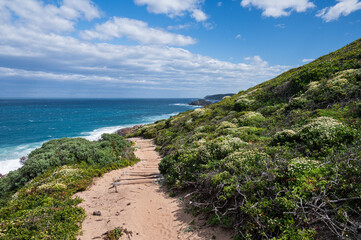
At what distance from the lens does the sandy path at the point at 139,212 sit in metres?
7.35

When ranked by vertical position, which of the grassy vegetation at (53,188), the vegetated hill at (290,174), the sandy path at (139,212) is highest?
the vegetated hill at (290,174)

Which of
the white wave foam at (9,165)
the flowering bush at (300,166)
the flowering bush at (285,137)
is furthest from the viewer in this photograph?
the white wave foam at (9,165)

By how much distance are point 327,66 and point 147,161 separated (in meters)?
22.3

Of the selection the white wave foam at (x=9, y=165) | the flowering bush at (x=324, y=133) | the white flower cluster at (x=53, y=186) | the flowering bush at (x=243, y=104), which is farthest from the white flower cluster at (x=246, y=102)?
the white wave foam at (x=9, y=165)

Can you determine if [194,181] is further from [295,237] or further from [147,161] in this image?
[147,161]

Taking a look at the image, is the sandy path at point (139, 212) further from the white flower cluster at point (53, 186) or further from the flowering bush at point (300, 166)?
the flowering bush at point (300, 166)

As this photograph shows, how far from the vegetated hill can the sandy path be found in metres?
0.89

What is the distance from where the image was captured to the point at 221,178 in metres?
8.26

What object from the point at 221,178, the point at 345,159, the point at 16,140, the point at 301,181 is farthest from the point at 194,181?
the point at 16,140

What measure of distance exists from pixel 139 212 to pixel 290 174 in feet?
23.7

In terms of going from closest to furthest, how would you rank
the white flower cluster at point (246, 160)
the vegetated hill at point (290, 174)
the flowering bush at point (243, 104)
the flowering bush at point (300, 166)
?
the vegetated hill at point (290, 174), the flowering bush at point (300, 166), the white flower cluster at point (246, 160), the flowering bush at point (243, 104)

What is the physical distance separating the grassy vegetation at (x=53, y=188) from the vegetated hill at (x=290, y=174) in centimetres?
553

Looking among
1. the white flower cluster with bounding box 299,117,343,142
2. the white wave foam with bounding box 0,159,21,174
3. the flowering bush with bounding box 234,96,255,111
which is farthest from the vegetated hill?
the white wave foam with bounding box 0,159,21,174

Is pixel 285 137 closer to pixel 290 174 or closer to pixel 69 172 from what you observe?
pixel 290 174
